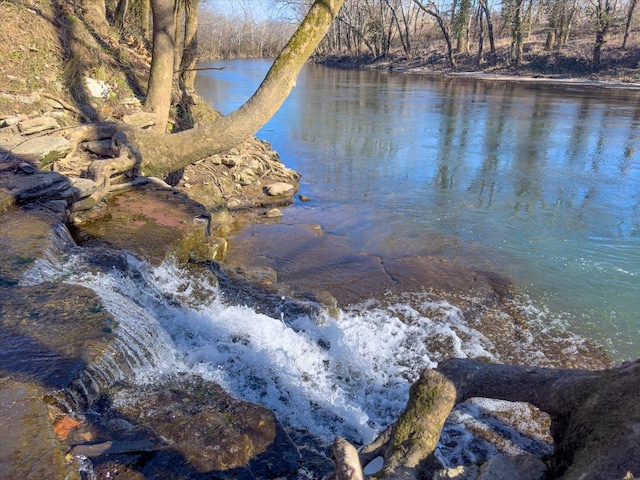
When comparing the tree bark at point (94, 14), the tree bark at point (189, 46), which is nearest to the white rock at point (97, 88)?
the tree bark at point (189, 46)

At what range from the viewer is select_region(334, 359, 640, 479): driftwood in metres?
2.02

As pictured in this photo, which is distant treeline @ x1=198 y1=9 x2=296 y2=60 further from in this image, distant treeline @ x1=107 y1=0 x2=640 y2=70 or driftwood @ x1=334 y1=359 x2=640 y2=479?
driftwood @ x1=334 y1=359 x2=640 y2=479

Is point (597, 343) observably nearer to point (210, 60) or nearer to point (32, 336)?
point (32, 336)

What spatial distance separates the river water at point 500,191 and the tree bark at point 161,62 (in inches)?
121

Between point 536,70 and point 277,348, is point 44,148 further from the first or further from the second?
point 536,70

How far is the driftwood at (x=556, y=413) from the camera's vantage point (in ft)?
6.63

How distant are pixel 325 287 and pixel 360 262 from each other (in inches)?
36.3

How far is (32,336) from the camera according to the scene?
135 inches

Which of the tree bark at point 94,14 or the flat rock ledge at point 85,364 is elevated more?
the tree bark at point 94,14

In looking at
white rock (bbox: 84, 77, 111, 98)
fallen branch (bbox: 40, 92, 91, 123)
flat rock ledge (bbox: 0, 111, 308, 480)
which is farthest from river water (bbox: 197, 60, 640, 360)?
white rock (bbox: 84, 77, 111, 98)

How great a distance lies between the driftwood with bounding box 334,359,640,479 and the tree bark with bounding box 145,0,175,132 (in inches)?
306

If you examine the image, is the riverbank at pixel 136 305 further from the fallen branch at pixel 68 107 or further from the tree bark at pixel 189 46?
the tree bark at pixel 189 46

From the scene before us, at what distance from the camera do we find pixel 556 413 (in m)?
2.54

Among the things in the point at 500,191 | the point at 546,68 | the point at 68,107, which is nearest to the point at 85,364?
the point at 68,107
